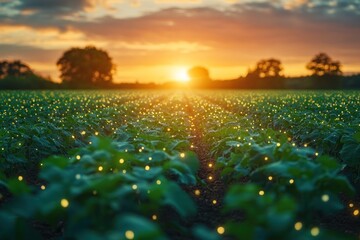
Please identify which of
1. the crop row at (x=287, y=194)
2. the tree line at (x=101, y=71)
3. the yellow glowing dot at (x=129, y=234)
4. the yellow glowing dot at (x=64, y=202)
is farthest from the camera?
the tree line at (x=101, y=71)

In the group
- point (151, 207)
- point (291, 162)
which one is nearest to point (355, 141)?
point (291, 162)

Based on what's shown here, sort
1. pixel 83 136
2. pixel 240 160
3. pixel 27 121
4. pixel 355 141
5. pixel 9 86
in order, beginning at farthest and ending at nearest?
pixel 9 86 < pixel 27 121 < pixel 83 136 < pixel 355 141 < pixel 240 160

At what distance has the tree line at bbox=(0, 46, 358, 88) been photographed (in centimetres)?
7719

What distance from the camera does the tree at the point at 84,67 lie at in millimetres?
89375

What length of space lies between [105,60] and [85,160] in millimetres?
90608

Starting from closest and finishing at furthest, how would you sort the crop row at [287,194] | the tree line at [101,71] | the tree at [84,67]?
the crop row at [287,194]
the tree line at [101,71]
the tree at [84,67]

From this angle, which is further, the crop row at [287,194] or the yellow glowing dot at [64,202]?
the yellow glowing dot at [64,202]

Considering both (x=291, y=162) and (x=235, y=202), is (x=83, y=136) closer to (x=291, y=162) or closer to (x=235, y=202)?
(x=291, y=162)

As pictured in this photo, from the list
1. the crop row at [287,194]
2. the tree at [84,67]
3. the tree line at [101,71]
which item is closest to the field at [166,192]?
the crop row at [287,194]

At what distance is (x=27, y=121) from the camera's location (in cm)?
1313

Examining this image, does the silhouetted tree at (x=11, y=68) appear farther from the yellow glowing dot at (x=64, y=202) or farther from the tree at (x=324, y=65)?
the yellow glowing dot at (x=64, y=202)

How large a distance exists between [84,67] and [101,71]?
327cm

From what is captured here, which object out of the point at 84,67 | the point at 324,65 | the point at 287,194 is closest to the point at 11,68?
the point at 84,67

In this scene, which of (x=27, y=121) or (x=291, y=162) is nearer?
(x=291, y=162)
